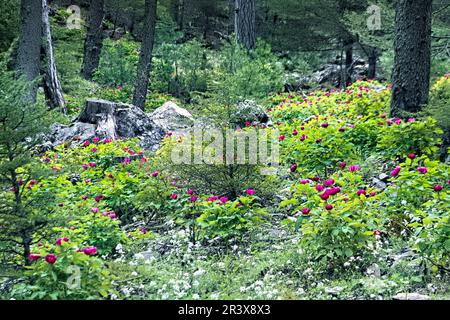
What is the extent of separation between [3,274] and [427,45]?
5.78m

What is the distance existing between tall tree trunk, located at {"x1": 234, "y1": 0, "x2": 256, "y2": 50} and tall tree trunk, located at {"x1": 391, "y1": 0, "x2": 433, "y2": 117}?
6380mm

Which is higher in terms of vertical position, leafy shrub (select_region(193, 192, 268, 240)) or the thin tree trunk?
the thin tree trunk

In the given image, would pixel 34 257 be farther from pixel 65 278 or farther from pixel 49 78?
pixel 49 78

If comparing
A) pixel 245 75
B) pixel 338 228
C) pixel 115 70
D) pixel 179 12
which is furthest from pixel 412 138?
pixel 179 12

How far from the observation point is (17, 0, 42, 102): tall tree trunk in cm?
1001

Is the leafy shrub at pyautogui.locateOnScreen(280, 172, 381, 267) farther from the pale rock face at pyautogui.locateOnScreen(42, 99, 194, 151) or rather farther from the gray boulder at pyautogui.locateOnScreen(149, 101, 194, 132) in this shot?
the gray boulder at pyautogui.locateOnScreen(149, 101, 194, 132)

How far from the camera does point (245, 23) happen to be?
12.8 metres

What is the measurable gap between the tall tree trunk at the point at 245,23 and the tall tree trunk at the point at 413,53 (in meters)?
6.38

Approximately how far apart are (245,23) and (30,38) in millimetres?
5311

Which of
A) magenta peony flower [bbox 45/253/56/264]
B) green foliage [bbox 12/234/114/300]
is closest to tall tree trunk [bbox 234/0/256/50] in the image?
green foliage [bbox 12/234/114/300]

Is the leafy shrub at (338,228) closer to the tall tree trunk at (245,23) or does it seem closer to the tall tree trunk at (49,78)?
the tall tree trunk at (49,78)

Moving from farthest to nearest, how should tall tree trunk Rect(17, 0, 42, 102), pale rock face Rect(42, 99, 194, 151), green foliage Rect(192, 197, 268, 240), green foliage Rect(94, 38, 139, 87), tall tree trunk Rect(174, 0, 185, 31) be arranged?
tall tree trunk Rect(174, 0, 185, 31), green foliage Rect(94, 38, 139, 87), tall tree trunk Rect(17, 0, 42, 102), pale rock face Rect(42, 99, 194, 151), green foliage Rect(192, 197, 268, 240)

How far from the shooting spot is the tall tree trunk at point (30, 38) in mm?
10008

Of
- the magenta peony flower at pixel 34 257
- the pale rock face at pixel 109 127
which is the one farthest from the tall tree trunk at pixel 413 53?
the magenta peony flower at pixel 34 257
